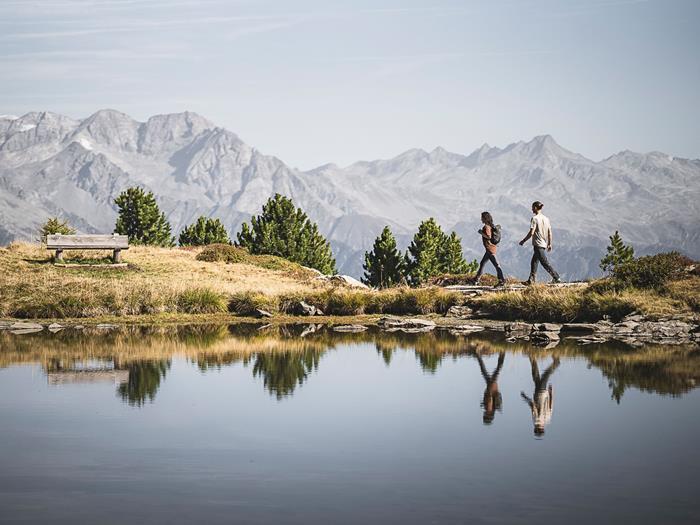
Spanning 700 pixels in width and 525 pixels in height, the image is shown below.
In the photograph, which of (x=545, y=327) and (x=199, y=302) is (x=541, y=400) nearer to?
(x=545, y=327)

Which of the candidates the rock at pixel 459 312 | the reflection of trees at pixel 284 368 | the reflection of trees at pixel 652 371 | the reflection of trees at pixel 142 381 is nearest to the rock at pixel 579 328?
the reflection of trees at pixel 652 371

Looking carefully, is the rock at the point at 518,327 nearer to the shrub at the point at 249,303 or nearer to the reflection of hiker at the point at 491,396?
the reflection of hiker at the point at 491,396

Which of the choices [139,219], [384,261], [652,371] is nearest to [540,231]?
[652,371]

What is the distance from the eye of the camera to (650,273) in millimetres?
31641

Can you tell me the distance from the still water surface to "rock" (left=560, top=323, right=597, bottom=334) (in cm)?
447

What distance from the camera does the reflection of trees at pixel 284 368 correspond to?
18.9 m

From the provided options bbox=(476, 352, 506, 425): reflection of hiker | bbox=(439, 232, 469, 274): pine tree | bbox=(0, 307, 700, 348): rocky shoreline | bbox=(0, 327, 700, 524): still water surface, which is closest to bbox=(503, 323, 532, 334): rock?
bbox=(0, 307, 700, 348): rocky shoreline

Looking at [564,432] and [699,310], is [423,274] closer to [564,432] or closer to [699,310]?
[699,310]

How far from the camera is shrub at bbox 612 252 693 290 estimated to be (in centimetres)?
3155

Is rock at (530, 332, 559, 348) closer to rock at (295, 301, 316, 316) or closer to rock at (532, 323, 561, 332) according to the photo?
rock at (532, 323, 561, 332)

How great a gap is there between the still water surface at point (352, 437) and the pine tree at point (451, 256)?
7829cm

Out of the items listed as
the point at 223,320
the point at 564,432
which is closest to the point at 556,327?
the point at 223,320

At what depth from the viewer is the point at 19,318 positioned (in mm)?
33125

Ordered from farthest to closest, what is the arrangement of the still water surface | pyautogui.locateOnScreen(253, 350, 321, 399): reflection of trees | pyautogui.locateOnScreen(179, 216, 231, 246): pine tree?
pyautogui.locateOnScreen(179, 216, 231, 246): pine tree < pyautogui.locateOnScreen(253, 350, 321, 399): reflection of trees < the still water surface
